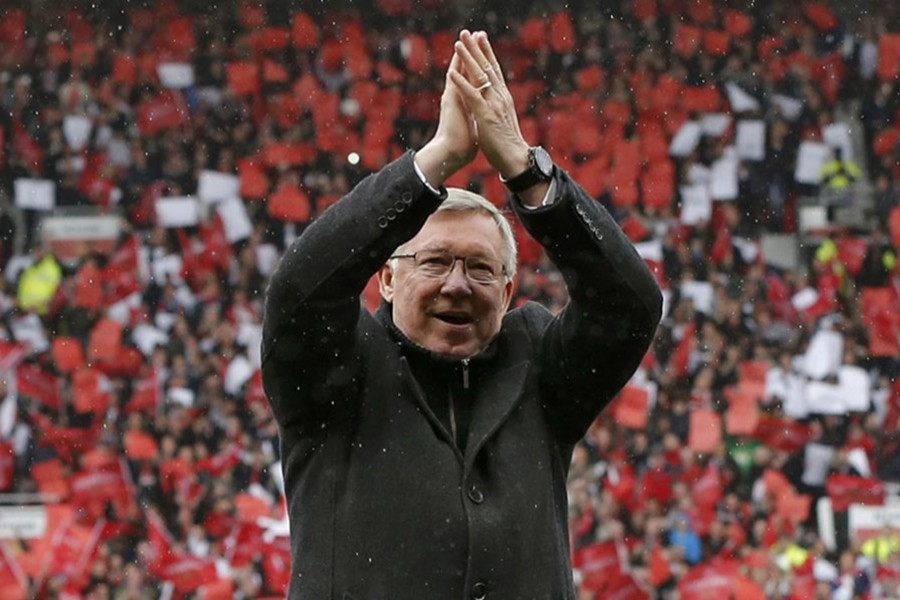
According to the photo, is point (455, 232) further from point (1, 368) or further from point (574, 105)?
point (574, 105)

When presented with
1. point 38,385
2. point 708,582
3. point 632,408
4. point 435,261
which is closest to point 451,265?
point 435,261

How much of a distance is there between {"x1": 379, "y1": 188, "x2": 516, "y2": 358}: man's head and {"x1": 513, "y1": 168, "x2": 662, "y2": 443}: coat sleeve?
97 mm

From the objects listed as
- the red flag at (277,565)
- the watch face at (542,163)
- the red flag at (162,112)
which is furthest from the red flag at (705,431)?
the watch face at (542,163)

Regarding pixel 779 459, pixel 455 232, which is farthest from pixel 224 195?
pixel 455 232

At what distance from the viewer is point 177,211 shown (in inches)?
523

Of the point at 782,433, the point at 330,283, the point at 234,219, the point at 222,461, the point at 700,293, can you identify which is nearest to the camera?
the point at 330,283

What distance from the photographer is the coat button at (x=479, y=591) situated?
266 centimetres

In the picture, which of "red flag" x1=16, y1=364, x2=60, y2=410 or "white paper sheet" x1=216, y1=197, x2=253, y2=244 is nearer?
"red flag" x1=16, y1=364, x2=60, y2=410

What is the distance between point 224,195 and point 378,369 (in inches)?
424

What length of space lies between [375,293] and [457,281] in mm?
7874

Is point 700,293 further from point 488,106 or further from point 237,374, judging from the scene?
point 488,106

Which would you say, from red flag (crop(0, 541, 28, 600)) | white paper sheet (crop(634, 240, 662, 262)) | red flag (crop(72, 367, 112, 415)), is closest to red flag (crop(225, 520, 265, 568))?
red flag (crop(0, 541, 28, 600))

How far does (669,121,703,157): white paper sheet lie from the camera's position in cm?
1387

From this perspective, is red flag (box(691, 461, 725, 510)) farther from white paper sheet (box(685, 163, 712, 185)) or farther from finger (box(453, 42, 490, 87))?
finger (box(453, 42, 490, 87))
